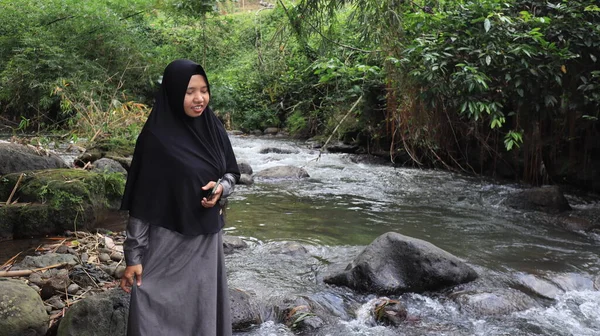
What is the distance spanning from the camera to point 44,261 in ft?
13.9

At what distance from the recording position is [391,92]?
9852 millimetres

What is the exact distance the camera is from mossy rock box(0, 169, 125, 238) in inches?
209

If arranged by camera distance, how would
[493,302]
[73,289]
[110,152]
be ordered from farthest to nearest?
[110,152]
[493,302]
[73,289]

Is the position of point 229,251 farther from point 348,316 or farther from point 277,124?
point 277,124

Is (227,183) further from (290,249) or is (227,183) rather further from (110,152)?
(110,152)

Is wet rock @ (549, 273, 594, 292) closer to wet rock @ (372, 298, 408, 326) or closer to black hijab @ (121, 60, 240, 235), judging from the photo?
wet rock @ (372, 298, 408, 326)

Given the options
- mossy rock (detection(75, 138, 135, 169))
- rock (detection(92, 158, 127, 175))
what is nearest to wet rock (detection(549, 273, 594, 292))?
rock (detection(92, 158, 127, 175))

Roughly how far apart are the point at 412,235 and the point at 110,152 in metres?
4.93

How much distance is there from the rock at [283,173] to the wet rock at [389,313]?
6.09m

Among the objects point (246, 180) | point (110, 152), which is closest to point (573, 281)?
point (246, 180)

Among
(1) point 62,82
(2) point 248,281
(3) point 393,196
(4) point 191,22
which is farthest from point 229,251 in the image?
(4) point 191,22

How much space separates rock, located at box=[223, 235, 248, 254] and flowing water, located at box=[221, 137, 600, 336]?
0.16 meters

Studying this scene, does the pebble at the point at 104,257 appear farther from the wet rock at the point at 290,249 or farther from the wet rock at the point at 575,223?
the wet rock at the point at 575,223

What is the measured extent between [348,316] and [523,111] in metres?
4.88
